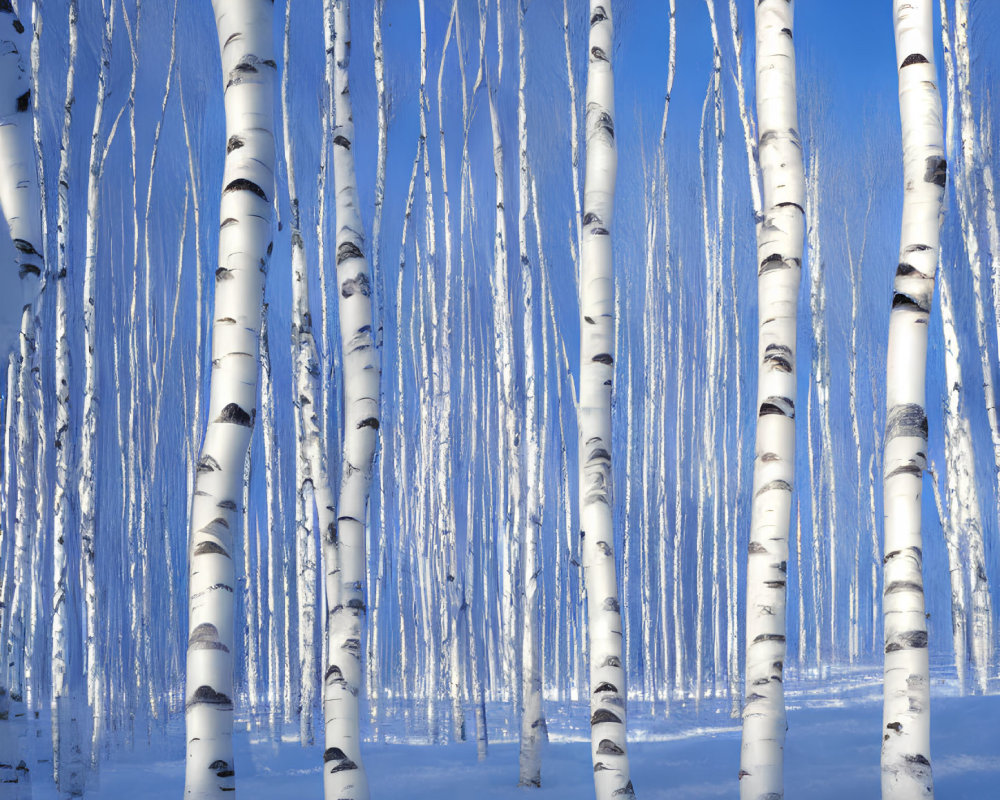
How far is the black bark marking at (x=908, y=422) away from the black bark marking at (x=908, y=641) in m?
0.78

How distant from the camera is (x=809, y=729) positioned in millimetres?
7773

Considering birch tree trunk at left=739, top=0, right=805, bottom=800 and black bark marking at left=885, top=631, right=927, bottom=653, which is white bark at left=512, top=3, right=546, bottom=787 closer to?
birch tree trunk at left=739, top=0, right=805, bottom=800

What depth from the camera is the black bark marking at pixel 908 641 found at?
323 centimetres

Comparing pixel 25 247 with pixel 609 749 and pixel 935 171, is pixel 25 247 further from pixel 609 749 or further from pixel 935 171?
pixel 935 171

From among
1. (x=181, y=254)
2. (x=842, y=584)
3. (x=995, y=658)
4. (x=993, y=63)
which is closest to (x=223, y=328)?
(x=181, y=254)

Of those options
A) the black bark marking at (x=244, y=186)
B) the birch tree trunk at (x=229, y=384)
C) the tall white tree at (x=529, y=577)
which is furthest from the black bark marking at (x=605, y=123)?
the tall white tree at (x=529, y=577)

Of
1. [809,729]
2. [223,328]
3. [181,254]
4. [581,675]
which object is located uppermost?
[181,254]

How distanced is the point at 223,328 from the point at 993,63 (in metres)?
14.3

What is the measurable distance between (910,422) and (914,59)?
5.42 ft

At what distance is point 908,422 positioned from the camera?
341 cm

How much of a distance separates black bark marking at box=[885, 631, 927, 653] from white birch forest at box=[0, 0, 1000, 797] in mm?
2587

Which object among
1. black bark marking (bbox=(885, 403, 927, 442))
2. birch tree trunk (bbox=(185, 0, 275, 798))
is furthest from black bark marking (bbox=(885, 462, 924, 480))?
birch tree trunk (bbox=(185, 0, 275, 798))

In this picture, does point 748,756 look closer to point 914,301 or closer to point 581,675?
point 914,301

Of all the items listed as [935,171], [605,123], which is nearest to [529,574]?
[605,123]
